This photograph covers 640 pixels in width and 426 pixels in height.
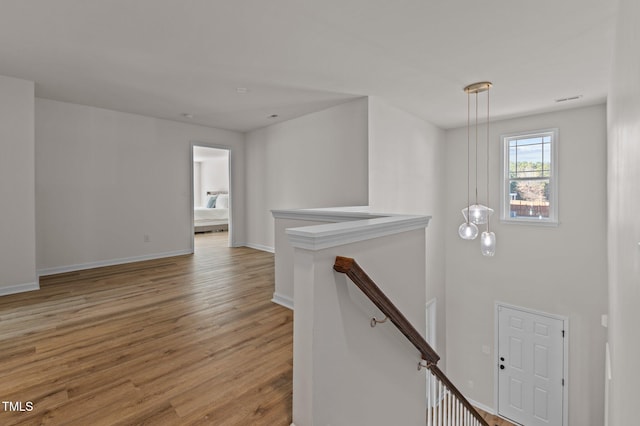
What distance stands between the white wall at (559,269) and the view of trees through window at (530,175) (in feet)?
0.69

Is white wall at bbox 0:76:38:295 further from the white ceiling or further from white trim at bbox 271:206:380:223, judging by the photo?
white trim at bbox 271:206:380:223

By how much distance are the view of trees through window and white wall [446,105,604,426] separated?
0.21m

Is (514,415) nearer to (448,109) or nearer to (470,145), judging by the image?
(470,145)

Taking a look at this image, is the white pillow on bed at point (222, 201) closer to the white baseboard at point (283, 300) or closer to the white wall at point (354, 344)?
the white baseboard at point (283, 300)

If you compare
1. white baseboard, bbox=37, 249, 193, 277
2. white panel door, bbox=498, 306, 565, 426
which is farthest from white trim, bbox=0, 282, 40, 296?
white panel door, bbox=498, 306, 565, 426

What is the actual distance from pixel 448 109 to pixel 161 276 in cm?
510

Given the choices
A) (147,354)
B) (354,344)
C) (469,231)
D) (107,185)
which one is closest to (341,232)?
(354,344)

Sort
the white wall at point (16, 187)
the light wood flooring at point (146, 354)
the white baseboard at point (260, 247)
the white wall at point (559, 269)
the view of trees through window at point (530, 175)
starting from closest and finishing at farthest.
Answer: the light wood flooring at point (146, 354) < the white wall at point (16, 187) < the white wall at point (559, 269) < the view of trees through window at point (530, 175) < the white baseboard at point (260, 247)

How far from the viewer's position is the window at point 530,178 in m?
5.09

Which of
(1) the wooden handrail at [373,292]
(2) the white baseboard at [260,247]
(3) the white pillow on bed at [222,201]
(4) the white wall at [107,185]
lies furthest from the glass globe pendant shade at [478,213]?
(3) the white pillow on bed at [222,201]

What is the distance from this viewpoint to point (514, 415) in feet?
17.9

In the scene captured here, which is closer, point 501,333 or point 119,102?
point 119,102

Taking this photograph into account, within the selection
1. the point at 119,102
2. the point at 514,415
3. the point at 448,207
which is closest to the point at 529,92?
the point at 448,207

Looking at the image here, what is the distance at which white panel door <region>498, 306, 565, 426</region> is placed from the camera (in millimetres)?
5078
